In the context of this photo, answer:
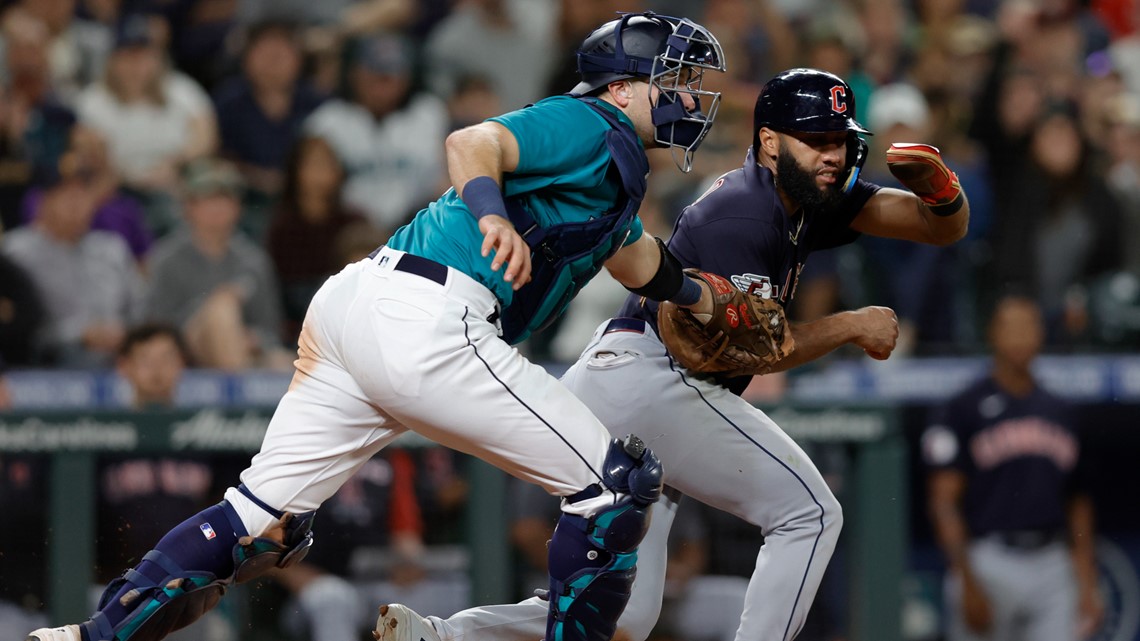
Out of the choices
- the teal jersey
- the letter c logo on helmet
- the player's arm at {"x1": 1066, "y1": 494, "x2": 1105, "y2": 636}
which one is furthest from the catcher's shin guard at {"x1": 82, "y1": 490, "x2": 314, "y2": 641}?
the player's arm at {"x1": 1066, "y1": 494, "x2": 1105, "y2": 636}

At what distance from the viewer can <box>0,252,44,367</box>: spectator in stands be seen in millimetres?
7363

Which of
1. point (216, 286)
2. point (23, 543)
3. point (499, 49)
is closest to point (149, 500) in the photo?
point (23, 543)

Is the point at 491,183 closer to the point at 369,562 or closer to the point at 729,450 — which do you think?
the point at 729,450

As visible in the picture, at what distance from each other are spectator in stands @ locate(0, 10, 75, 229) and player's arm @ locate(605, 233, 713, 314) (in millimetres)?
5026

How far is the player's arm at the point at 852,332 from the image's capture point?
431cm

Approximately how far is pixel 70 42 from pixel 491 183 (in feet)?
20.4

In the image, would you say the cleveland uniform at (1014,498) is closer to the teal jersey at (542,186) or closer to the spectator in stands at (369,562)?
the spectator in stands at (369,562)

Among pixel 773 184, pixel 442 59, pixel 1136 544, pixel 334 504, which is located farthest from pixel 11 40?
pixel 1136 544

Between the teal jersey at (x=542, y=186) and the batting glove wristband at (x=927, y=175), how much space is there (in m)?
0.97

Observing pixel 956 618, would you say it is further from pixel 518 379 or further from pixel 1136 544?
pixel 518 379

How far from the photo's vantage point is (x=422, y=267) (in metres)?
3.60

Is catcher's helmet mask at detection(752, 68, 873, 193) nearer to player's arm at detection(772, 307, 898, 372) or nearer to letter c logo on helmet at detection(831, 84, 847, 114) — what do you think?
letter c logo on helmet at detection(831, 84, 847, 114)

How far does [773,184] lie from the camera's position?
4281 millimetres

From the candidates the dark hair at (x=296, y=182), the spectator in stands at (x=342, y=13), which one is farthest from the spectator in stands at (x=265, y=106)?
the dark hair at (x=296, y=182)
